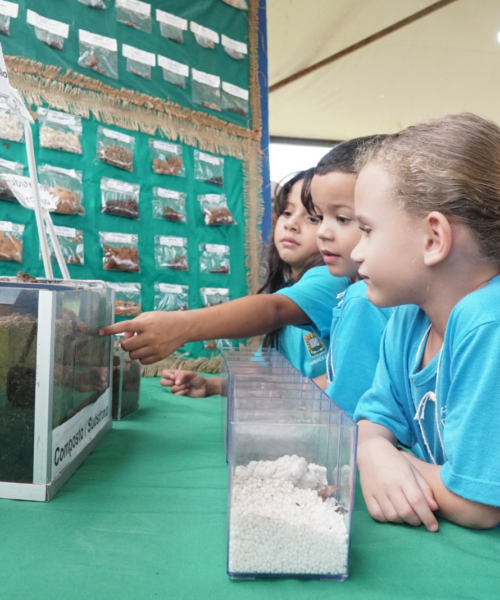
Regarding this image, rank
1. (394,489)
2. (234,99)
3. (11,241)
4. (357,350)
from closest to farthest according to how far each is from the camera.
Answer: (394,489) → (357,350) → (11,241) → (234,99)

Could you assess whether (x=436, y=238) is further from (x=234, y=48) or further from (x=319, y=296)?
(x=234, y=48)

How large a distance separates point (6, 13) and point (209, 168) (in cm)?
91

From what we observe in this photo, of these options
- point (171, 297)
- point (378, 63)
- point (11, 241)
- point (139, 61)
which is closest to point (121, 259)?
point (171, 297)

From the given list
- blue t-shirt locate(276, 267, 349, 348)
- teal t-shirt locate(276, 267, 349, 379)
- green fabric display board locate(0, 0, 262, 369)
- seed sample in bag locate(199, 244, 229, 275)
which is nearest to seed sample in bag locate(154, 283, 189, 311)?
green fabric display board locate(0, 0, 262, 369)

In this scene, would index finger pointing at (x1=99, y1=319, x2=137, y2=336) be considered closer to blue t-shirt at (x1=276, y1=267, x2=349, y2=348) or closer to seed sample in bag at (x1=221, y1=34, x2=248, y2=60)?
blue t-shirt at (x1=276, y1=267, x2=349, y2=348)

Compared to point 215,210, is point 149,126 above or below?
A: above

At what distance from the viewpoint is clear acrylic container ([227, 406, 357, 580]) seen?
510 millimetres

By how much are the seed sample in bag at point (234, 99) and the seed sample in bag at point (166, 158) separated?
34 centimetres

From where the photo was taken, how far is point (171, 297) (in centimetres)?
221

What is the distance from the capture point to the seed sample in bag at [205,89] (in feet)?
7.47

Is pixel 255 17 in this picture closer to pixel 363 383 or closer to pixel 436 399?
pixel 363 383

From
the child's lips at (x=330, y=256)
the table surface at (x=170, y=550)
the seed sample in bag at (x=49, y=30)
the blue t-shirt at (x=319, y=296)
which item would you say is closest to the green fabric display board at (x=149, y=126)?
the seed sample in bag at (x=49, y=30)

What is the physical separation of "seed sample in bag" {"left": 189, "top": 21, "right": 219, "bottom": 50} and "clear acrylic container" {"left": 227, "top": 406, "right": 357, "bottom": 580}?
6.94 ft

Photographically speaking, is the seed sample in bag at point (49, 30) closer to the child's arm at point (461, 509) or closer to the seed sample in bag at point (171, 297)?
the seed sample in bag at point (171, 297)
